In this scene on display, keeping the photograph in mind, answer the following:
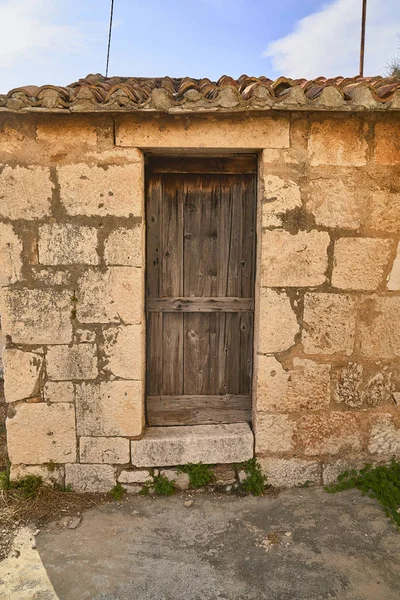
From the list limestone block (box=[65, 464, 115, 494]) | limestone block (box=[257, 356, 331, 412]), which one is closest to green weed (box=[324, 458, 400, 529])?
limestone block (box=[257, 356, 331, 412])

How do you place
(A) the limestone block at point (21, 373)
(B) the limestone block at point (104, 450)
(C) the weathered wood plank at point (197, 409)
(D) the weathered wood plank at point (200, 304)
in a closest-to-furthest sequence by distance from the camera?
(A) the limestone block at point (21, 373)
(B) the limestone block at point (104, 450)
(D) the weathered wood plank at point (200, 304)
(C) the weathered wood plank at point (197, 409)

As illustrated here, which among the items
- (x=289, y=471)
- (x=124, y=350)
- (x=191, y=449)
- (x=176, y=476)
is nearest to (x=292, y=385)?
(x=289, y=471)

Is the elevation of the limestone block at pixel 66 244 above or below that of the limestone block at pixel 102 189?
below

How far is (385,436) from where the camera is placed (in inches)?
133

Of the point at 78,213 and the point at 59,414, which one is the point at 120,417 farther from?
the point at 78,213

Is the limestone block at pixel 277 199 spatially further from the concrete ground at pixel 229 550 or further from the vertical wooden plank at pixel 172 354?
the concrete ground at pixel 229 550

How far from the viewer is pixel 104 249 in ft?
10.3

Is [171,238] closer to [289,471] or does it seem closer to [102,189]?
[102,189]

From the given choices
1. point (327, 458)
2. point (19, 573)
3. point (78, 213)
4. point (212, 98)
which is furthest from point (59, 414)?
point (212, 98)

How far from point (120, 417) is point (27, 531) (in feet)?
3.06

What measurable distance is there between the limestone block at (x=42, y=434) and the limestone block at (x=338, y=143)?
8.31 feet

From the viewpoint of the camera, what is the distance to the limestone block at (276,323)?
10.5 feet

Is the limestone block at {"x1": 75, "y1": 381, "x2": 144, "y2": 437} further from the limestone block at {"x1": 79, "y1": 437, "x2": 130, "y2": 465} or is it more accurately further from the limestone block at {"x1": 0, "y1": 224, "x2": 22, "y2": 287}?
the limestone block at {"x1": 0, "y1": 224, "x2": 22, "y2": 287}

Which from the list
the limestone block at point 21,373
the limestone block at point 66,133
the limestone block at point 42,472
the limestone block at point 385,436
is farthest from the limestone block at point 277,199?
the limestone block at point 42,472
